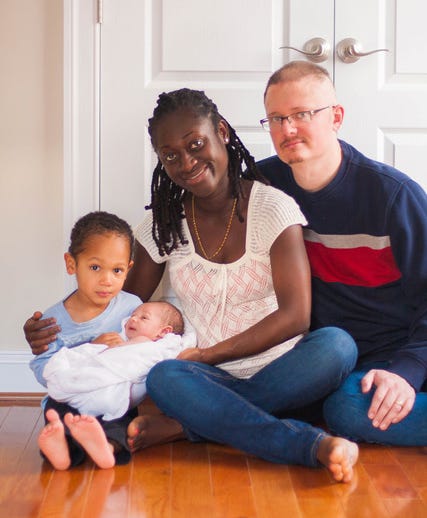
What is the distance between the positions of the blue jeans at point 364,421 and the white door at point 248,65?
2.59 ft

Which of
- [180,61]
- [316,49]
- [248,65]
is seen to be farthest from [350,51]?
[180,61]

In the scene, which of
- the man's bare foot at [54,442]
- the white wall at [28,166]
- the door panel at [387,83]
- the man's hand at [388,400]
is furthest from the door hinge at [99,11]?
the man's hand at [388,400]

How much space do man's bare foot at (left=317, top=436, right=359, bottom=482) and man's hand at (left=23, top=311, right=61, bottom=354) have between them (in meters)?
0.76

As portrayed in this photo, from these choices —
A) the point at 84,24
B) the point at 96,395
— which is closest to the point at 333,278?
the point at 96,395

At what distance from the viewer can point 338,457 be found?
1806 mm

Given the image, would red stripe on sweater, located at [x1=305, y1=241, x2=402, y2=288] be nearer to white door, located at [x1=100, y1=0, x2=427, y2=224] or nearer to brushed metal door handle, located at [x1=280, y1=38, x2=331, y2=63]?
white door, located at [x1=100, y1=0, x2=427, y2=224]

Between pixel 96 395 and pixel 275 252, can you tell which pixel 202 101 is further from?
pixel 96 395

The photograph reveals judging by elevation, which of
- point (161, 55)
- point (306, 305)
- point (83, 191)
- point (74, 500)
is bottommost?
point (74, 500)

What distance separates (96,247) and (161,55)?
0.69 m

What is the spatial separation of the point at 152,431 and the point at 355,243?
70 centimetres

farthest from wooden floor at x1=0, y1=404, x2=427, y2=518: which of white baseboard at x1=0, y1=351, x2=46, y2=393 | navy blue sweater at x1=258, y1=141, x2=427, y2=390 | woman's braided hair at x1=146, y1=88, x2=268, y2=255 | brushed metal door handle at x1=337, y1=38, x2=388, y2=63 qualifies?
brushed metal door handle at x1=337, y1=38, x2=388, y2=63

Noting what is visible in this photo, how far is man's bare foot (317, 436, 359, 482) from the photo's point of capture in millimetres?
1808

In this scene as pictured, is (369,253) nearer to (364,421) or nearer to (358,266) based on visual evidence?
(358,266)

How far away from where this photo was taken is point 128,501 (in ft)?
5.75
